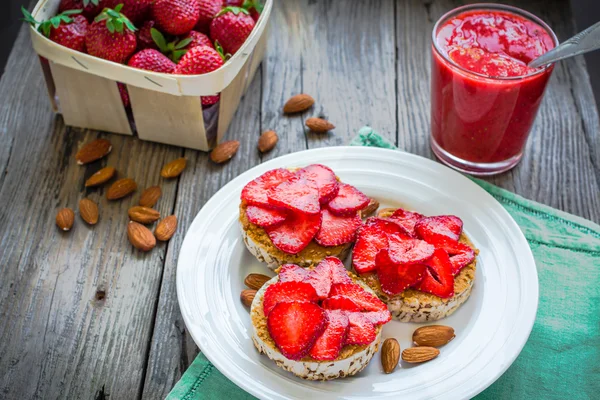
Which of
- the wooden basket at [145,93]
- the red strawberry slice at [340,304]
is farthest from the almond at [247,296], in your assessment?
the wooden basket at [145,93]

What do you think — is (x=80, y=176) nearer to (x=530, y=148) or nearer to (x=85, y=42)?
(x=85, y=42)

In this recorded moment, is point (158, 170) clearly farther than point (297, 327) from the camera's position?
Yes

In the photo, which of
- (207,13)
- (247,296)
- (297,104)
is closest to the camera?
(247,296)

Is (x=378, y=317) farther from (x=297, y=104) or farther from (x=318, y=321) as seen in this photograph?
(x=297, y=104)

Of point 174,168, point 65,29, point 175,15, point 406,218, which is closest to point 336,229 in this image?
point 406,218

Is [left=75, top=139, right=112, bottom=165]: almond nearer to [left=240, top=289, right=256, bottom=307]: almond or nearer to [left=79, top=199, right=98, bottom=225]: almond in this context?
[left=79, top=199, right=98, bottom=225]: almond

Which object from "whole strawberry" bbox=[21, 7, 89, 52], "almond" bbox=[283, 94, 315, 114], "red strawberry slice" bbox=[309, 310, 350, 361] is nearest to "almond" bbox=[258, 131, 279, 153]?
"almond" bbox=[283, 94, 315, 114]

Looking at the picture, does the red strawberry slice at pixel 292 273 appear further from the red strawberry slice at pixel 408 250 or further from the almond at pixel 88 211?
the almond at pixel 88 211
